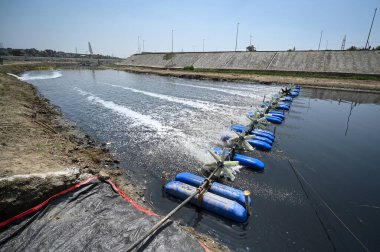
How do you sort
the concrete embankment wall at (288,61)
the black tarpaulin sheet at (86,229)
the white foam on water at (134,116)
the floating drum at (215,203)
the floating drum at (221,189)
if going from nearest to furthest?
the black tarpaulin sheet at (86,229)
the floating drum at (215,203)
the floating drum at (221,189)
the white foam on water at (134,116)
the concrete embankment wall at (288,61)

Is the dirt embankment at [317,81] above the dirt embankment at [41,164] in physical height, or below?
above

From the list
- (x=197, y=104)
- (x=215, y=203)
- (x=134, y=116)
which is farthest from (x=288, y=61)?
(x=215, y=203)

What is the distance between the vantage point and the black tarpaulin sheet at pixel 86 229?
861 cm

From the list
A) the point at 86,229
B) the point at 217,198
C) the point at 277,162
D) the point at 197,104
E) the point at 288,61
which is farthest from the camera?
the point at 288,61

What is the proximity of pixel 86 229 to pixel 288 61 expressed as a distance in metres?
92.0

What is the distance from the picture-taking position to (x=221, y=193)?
13.7 metres

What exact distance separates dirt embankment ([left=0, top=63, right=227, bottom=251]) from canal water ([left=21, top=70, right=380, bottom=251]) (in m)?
1.42

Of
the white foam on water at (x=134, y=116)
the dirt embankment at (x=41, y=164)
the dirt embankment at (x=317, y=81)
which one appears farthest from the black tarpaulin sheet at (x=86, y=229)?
the dirt embankment at (x=317, y=81)

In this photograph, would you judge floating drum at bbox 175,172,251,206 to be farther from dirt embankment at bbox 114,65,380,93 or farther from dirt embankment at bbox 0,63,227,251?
dirt embankment at bbox 114,65,380,93

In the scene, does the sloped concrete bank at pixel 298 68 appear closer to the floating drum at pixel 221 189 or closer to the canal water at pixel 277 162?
the canal water at pixel 277 162

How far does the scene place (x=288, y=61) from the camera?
8450 centimetres

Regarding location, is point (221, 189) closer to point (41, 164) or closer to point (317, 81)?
point (41, 164)

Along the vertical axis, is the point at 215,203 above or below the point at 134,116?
below

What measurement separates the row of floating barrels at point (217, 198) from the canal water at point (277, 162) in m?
0.47
